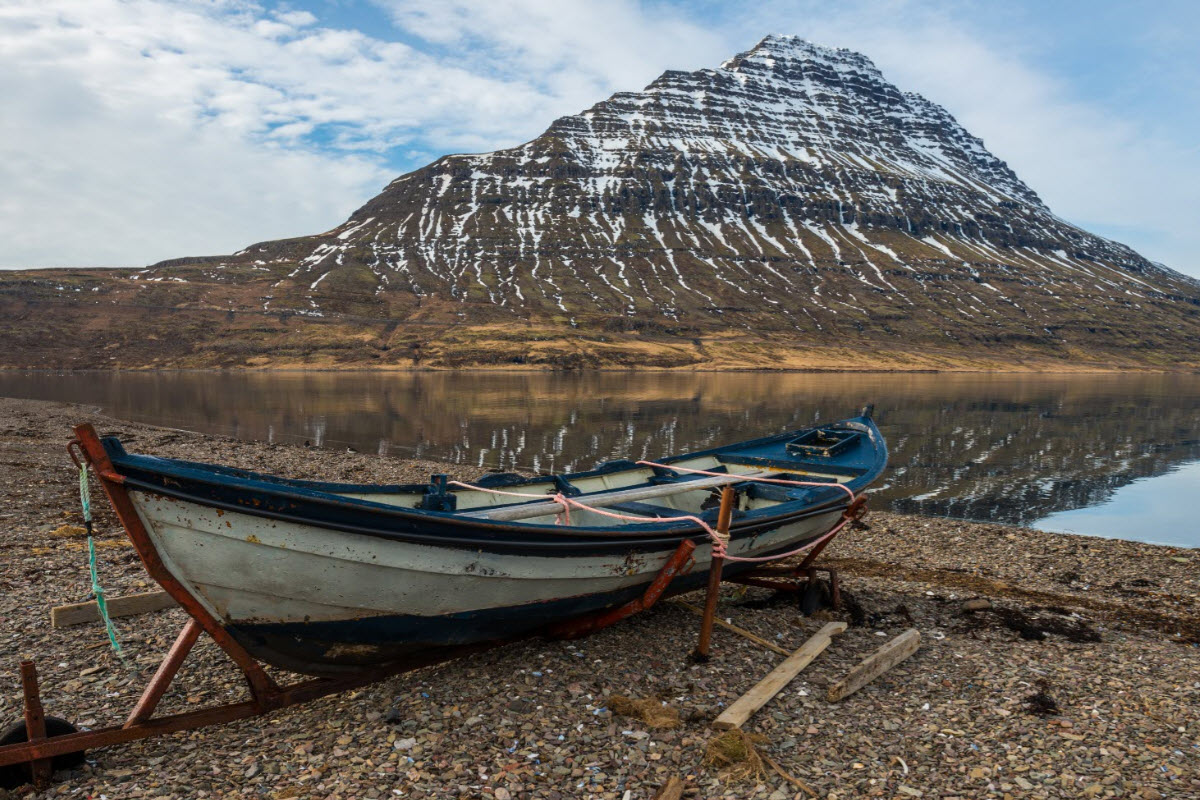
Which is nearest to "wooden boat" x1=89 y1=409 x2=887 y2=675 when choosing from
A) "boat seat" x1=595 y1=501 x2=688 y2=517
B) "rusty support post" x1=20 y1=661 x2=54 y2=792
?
"rusty support post" x1=20 y1=661 x2=54 y2=792

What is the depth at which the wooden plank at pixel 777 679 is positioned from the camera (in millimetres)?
8328

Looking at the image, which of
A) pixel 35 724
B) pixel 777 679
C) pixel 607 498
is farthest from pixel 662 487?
pixel 35 724

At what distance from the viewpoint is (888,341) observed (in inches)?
6531

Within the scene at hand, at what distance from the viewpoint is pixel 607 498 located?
1280 cm

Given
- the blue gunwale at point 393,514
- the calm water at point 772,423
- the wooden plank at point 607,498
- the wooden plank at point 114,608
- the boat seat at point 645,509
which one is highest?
the blue gunwale at point 393,514

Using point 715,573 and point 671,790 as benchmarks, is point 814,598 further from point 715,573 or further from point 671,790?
point 671,790

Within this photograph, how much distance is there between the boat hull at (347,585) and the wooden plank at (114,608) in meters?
4.13

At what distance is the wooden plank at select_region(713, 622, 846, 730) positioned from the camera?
8.33 meters

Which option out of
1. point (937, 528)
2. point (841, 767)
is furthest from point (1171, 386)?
point (841, 767)

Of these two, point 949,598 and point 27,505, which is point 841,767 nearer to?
point 949,598

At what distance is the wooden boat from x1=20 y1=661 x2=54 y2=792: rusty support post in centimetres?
132

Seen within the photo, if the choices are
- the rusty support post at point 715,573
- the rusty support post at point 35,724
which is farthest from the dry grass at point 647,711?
the rusty support post at point 35,724

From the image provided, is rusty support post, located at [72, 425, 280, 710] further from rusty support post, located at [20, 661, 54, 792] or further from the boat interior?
the boat interior

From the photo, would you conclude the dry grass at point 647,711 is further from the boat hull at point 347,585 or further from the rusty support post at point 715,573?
the rusty support post at point 715,573
